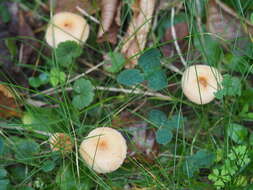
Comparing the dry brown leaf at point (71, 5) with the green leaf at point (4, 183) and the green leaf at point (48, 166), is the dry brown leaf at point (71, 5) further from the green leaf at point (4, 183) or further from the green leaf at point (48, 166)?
the green leaf at point (4, 183)

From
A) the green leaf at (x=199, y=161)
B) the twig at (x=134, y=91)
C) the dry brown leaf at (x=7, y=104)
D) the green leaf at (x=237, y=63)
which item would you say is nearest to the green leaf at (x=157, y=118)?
the twig at (x=134, y=91)

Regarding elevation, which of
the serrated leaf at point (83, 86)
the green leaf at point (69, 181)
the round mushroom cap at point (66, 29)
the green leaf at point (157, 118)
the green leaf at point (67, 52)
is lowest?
the green leaf at point (69, 181)

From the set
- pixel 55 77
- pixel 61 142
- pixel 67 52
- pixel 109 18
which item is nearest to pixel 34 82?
pixel 55 77

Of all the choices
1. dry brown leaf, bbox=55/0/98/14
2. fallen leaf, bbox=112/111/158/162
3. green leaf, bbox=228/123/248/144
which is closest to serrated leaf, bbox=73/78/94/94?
fallen leaf, bbox=112/111/158/162

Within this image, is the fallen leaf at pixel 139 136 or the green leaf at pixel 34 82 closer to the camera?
the fallen leaf at pixel 139 136

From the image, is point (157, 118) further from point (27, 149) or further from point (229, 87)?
point (27, 149)

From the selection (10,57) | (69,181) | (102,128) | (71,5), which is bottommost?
(69,181)

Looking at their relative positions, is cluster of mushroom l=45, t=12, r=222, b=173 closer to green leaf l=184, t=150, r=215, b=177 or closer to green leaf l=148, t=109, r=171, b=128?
green leaf l=148, t=109, r=171, b=128
